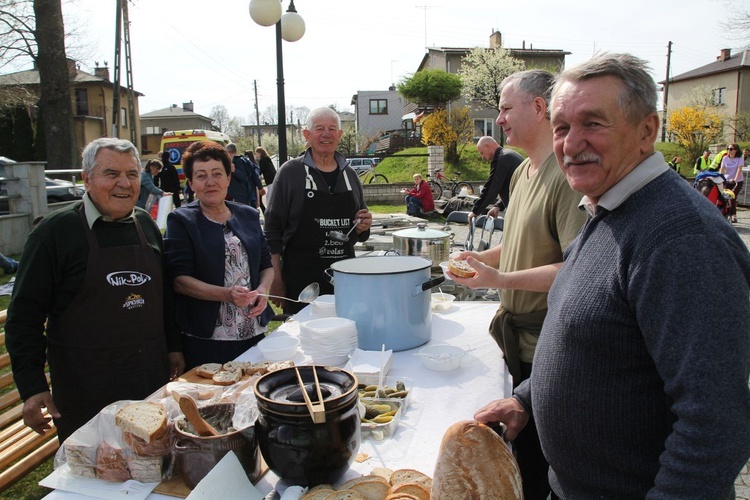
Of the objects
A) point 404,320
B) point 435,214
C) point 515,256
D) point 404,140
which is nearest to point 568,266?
point 515,256

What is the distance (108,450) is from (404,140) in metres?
34.8

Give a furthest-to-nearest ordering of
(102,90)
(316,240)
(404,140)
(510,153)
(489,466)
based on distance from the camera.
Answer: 1. (102,90)
2. (404,140)
3. (510,153)
4. (316,240)
5. (489,466)

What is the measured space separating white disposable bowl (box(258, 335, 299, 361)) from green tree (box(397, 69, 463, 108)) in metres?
27.4

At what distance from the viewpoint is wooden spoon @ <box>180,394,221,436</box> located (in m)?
1.24

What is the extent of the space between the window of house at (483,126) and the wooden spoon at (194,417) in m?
37.1

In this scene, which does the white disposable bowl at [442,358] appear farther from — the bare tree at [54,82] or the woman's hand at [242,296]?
the bare tree at [54,82]

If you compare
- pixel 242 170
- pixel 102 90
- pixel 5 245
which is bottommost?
pixel 5 245

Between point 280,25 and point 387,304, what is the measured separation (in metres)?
5.50

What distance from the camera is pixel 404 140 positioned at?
115 ft

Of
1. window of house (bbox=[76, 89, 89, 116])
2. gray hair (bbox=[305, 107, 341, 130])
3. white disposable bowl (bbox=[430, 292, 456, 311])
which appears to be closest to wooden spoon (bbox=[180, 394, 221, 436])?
white disposable bowl (bbox=[430, 292, 456, 311])

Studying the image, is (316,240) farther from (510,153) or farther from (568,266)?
(510,153)

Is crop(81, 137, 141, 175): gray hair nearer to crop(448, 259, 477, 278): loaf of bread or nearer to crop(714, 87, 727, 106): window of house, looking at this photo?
crop(448, 259, 477, 278): loaf of bread

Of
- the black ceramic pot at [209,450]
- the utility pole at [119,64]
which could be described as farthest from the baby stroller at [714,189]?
the utility pole at [119,64]

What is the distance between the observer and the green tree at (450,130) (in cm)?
2556
